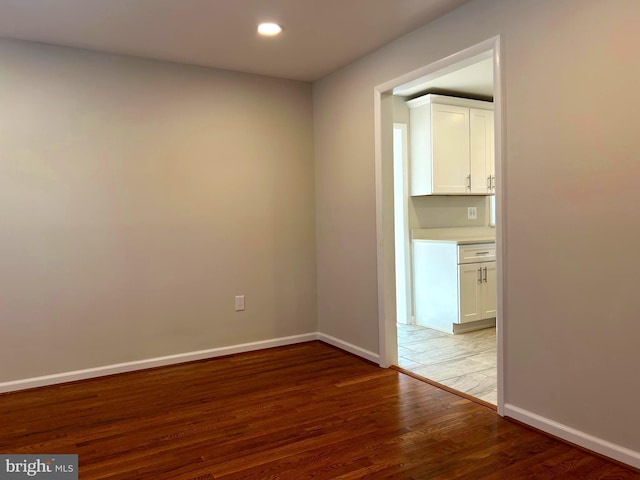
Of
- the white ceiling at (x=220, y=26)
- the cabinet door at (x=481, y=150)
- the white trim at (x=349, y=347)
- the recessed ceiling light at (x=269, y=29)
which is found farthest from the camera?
the cabinet door at (x=481, y=150)

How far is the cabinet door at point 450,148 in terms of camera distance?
4641 millimetres

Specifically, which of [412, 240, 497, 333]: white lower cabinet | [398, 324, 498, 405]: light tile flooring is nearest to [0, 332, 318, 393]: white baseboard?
[398, 324, 498, 405]: light tile flooring

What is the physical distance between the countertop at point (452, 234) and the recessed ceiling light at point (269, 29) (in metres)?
2.46

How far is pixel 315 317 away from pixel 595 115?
111 inches

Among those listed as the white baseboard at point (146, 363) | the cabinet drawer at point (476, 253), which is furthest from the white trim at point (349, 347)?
the cabinet drawer at point (476, 253)

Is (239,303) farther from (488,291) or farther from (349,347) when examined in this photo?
(488,291)

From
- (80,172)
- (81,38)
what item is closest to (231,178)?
(80,172)

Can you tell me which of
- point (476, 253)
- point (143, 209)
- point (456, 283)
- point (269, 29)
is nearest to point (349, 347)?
point (456, 283)

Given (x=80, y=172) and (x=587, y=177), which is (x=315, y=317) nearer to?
(x=80, y=172)

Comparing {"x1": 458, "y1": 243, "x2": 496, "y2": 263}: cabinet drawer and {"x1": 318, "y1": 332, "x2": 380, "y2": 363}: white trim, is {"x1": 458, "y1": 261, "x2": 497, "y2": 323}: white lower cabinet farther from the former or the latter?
{"x1": 318, "y1": 332, "x2": 380, "y2": 363}: white trim

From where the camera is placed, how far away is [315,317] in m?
4.31

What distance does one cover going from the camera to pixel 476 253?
4484 millimetres

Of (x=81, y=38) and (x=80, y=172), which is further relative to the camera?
(x=80, y=172)

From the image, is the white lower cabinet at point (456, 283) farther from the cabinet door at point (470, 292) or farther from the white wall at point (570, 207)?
the white wall at point (570, 207)
